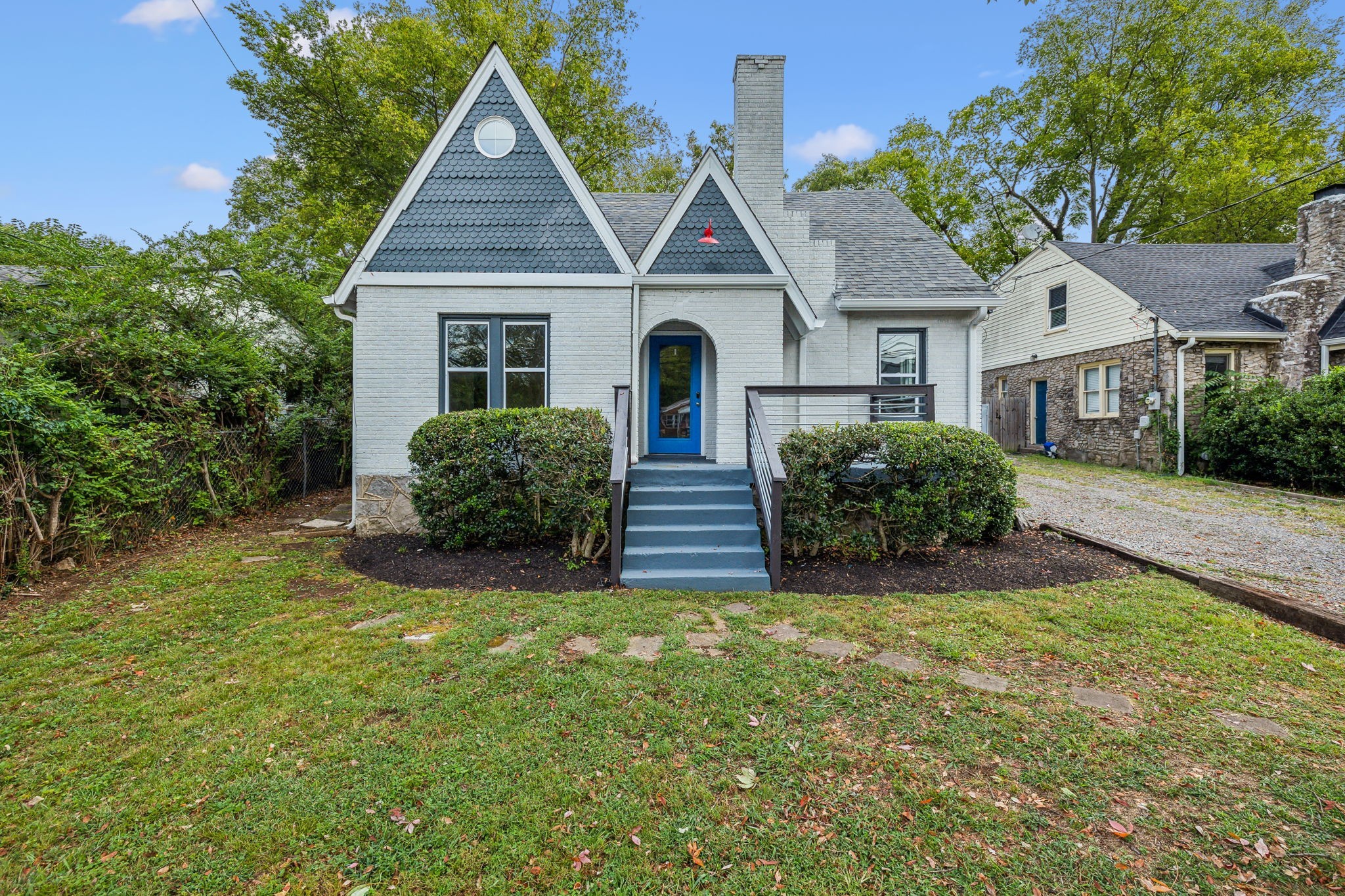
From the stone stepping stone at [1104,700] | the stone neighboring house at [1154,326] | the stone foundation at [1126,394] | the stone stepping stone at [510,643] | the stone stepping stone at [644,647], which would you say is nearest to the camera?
the stone stepping stone at [1104,700]

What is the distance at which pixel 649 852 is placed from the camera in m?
2.24

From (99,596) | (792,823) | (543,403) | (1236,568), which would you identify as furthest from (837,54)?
(99,596)

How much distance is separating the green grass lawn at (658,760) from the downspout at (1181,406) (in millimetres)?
11245

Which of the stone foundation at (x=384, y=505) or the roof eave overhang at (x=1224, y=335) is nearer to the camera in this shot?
the stone foundation at (x=384, y=505)

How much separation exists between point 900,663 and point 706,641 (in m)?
1.41

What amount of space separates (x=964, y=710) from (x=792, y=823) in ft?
4.98

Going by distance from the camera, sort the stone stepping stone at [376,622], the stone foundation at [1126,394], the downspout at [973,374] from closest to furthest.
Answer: the stone stepping stone at [376,622]
the downspout at [973,374]
the stone foundation at [1126,394]

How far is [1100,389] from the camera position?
15.6 m

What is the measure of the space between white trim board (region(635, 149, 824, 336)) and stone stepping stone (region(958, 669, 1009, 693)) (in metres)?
5.75

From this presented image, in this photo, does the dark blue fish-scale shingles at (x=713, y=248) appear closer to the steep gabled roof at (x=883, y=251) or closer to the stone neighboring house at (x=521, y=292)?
the stone neighboring house at (x=521, y=292)

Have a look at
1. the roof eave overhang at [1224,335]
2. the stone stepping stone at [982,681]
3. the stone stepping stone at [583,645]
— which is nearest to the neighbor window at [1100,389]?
the roof eave overhang at [1224,335]

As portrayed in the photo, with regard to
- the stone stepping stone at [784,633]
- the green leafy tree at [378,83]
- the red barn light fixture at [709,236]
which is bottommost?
the stone stepping stone at [784,633]

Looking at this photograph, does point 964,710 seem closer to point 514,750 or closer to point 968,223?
point 514,750

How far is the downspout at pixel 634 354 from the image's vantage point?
26.0 ft
